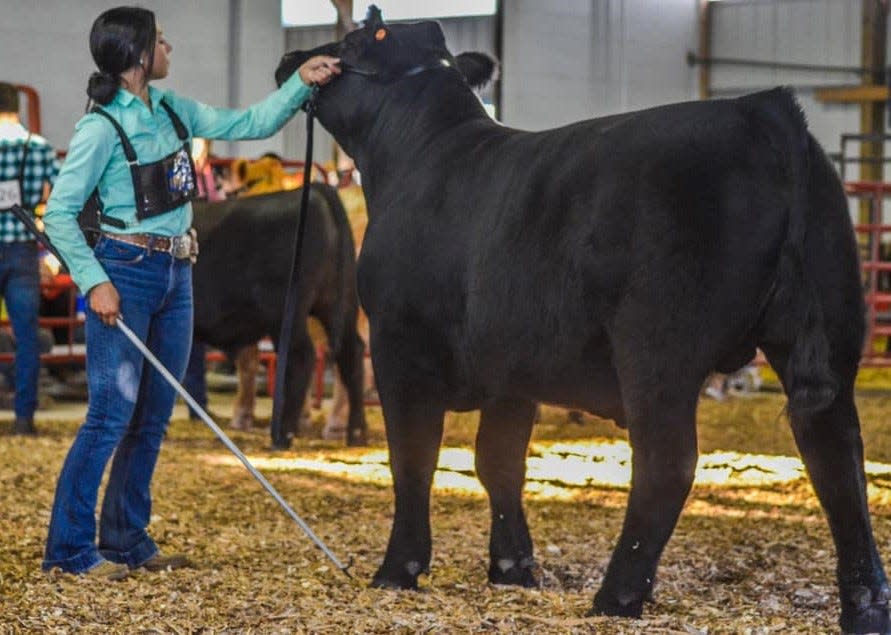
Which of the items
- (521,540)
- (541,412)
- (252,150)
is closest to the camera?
(521,540)

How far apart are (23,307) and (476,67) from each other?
4509mm

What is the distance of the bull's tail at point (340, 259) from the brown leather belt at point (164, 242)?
3.92 m

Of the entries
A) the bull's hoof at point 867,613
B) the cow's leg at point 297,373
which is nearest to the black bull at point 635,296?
the bull's hoof at point 867,613

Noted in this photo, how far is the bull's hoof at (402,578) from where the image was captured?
4047 mm

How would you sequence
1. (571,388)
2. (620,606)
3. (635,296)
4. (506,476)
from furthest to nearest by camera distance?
(506,476)
(571,388)
(620,606)
(635,296)

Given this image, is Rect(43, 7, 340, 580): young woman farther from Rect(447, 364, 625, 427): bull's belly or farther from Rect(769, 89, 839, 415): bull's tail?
Rect(769, 89, 839, 415): bull's tail

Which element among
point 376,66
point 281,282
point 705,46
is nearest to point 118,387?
point 376,66

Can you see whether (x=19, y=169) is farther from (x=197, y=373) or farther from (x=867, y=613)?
(x=867, y=613)

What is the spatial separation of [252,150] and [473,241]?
14521mm

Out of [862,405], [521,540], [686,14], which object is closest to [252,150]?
[686,14]

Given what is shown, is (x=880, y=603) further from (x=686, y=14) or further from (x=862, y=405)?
(x=686, y=14)

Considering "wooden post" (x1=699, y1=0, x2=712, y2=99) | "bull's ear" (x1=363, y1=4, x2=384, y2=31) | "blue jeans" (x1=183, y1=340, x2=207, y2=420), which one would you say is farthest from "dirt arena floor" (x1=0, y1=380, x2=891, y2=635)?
"wooden post" (x1=699, y1=0, x2=712, y2=99)

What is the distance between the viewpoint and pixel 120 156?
4230 mm

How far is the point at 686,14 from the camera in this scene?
67.8ft
